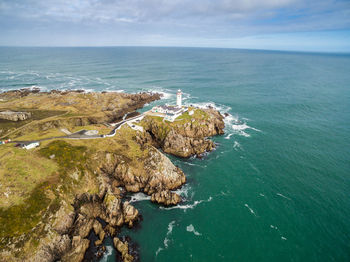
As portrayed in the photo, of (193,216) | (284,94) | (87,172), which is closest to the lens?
(193,216)

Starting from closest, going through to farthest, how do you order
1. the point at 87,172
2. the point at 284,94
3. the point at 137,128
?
the point at 87,172 → the point at 137,128 → the point at 284,94

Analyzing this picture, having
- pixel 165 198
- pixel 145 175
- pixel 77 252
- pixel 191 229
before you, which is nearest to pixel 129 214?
pixel 165 198

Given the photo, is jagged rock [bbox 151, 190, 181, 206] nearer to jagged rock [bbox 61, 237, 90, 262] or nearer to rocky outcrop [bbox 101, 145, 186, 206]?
rocky outcrop [bbox 101, 145, 186, 206]

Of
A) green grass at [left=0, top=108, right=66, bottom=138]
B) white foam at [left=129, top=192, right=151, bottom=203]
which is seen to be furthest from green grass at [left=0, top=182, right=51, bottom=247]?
green grass at [left=0, top=108, right=66, bottom=138]

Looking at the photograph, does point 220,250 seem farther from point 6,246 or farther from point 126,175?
point 6,246

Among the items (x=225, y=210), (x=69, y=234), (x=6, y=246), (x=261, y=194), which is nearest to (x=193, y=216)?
(x=225, y=210)

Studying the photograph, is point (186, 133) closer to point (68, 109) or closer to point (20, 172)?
point (20, 172)

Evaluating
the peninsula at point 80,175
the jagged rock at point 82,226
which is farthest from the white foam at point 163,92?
the jagged rock at point 82,226
